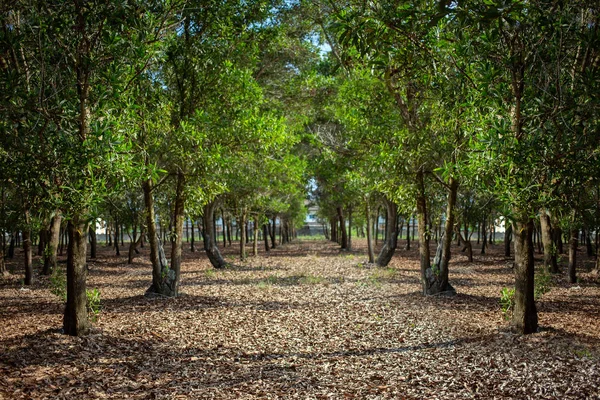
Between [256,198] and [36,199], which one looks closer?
[36,199]

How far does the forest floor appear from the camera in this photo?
270 inches

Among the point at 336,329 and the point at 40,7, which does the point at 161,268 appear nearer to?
the point at 336,329

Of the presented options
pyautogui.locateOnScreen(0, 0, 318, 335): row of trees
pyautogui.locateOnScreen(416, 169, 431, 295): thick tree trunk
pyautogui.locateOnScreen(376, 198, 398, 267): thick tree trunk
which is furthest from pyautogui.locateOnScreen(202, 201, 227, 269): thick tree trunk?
pyautogui.locateOnScreen(416, 169, 431, 295): thick tree trunk

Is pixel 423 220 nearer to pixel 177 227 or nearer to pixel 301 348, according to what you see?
pixel 301 348

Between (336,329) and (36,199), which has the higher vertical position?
(36,199)

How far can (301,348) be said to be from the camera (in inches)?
365

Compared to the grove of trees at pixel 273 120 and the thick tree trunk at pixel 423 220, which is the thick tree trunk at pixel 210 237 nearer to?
the grove of trees at pixel 273 120

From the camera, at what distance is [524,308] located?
901cm

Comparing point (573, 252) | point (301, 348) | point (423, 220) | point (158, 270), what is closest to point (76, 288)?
point (301, 348)

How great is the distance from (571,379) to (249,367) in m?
4.60

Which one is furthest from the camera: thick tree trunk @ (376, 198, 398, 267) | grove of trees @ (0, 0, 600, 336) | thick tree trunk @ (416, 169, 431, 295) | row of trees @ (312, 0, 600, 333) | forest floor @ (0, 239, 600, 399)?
thick tree trunk @ (376, 198, 398, 267)

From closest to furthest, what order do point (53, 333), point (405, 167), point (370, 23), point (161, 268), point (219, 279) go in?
point (370, 23)
point (53, 333)
point (405, 167)
point (161, 268)
point (219, 279)

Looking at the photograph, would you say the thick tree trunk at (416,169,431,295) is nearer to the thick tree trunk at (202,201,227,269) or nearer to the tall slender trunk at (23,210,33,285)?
the thick tree trunk at (202,201,227,269)

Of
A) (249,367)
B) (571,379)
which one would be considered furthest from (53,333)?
(571,379)
